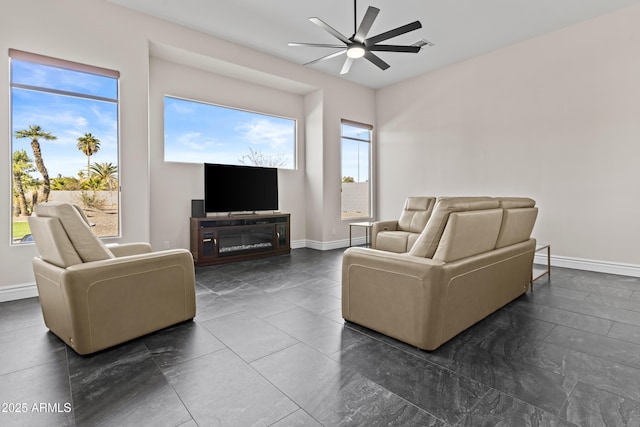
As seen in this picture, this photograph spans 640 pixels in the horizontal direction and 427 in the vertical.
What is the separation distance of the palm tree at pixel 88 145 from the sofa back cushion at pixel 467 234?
4124mm

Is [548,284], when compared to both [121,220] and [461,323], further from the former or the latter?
[121,220]

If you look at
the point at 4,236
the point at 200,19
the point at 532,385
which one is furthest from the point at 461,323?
the point at 200,19

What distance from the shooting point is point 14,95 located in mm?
3414

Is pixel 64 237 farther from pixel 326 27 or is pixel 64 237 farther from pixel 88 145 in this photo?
pixel 326 27

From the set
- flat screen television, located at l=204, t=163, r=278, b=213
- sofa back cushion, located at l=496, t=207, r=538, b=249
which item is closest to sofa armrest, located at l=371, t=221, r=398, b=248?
flat screen television, located at l=204, t=163, r=278, b=213

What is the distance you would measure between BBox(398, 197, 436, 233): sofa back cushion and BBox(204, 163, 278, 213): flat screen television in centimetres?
227

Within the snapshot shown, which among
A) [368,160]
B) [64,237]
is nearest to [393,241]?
[368,160]


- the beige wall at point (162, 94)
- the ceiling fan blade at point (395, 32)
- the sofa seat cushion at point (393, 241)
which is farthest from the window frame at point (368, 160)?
the ceiling fan blade at point (395, 32)

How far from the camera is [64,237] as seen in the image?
2.07 meters

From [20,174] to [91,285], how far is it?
2.47 metres

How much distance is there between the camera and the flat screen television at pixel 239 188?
500cm

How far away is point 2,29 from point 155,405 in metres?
4.07

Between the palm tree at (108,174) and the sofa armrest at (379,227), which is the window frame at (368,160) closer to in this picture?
the sofa armrest at (379,227)

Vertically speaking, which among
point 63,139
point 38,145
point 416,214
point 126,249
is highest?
point 63,139
